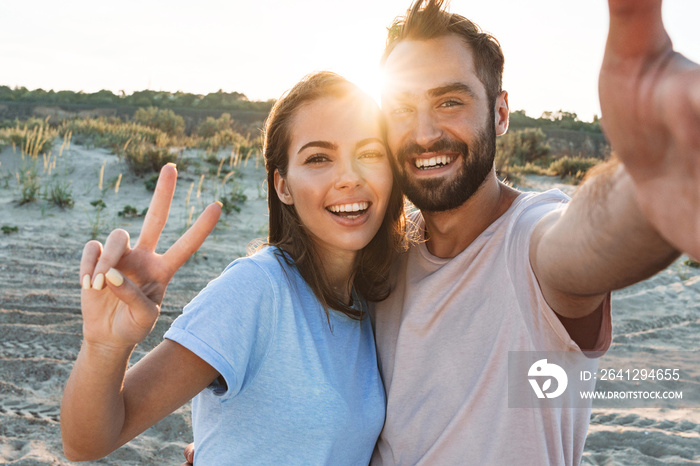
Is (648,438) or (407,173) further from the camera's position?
(648,438)

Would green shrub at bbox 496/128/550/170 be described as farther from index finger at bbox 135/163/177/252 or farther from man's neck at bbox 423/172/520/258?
index finger at bbox 135/163/177/252

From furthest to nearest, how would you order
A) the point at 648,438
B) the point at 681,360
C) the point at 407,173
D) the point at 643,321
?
the point at 643,321
the point at 681,360
the point at 648,438
the point at 407,173

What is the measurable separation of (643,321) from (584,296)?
5.58 metres

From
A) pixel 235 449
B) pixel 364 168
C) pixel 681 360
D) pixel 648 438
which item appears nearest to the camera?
pixel 235 449

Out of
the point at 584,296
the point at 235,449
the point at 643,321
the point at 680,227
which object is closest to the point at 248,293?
the point at 235,449

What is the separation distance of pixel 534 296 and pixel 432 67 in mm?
1348

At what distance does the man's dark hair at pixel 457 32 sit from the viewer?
9.02 feet

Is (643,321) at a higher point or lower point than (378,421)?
lower

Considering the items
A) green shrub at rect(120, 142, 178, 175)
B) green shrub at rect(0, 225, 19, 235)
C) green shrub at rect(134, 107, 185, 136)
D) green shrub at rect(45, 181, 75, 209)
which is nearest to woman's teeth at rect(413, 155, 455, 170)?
green shrub at rect(0, 225, 19, 235)

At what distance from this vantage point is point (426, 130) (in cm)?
262

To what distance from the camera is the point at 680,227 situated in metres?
0.91

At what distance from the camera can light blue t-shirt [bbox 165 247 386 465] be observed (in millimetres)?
1757

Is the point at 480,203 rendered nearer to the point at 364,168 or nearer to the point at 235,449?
the point at 364,168

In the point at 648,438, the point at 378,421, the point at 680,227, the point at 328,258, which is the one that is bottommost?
the point at 648,438
